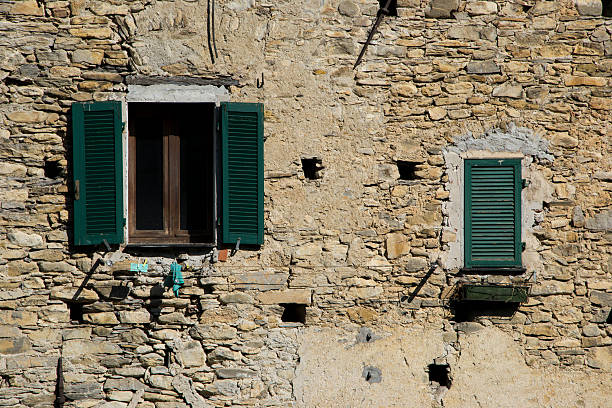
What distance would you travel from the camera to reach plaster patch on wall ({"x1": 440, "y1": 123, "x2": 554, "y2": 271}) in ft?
24.9

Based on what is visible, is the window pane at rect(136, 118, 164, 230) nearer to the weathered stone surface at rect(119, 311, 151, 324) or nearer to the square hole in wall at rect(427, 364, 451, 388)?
the weathered stone surface at rect(119, 311, 151, 324)

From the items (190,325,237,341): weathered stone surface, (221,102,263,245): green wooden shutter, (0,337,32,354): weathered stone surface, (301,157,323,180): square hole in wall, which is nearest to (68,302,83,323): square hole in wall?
(0,337,32,354): weathered stone surface

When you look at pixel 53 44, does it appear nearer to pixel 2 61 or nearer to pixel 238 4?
pixel 2 61

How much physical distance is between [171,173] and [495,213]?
300cm

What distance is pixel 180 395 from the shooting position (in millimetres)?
7371

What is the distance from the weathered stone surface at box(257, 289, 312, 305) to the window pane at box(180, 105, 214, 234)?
0.79m

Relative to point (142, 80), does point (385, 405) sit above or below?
below

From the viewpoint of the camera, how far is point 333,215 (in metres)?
7.53

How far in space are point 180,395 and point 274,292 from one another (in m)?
1.24

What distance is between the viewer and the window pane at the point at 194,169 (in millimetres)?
7551

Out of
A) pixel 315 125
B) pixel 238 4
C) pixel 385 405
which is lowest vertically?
pixel 385 405

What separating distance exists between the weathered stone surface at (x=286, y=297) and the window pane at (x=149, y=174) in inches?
45.0

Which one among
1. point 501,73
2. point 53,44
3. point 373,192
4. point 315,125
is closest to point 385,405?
point 373,192

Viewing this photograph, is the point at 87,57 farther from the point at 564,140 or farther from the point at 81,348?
the point at 564,140
